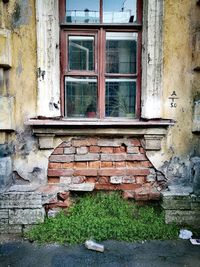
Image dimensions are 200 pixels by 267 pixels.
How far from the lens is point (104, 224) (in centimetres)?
293

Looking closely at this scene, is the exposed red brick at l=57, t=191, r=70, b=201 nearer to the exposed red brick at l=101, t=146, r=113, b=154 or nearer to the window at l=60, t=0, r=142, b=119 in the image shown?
the exposed red brick at l=101, t=146, r=113, b=154

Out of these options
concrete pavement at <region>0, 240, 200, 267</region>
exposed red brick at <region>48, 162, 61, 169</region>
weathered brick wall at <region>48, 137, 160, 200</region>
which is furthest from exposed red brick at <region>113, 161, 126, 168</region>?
concrete pavement at <region>0, 240, 200, 267</region>

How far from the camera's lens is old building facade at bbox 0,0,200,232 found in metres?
3.01

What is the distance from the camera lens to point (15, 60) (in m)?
3.05

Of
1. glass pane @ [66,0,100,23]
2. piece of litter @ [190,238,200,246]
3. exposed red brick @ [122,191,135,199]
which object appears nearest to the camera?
piece of litter @ [190,238,200,246]

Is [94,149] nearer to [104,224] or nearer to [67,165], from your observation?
[67,165]

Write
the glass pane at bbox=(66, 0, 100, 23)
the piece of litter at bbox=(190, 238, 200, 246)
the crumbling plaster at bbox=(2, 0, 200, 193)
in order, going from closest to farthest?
the piece of litter at bbox=(190, 238, 200, 246)
the crumbling plaster at bbox=(2, 0, 200, 193)
the glass pane at bbox=(66, 0, 100, 23)

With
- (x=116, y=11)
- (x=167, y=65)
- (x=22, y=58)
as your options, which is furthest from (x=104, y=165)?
(x=116, y=11)

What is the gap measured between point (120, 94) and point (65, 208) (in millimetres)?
1556

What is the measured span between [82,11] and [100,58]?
59cm

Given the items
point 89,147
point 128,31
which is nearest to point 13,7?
point 128,31

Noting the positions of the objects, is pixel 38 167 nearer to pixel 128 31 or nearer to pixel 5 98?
pixel 5 98

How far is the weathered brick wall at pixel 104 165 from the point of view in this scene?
10.5ft

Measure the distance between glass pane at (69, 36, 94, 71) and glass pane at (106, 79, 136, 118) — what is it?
33cm
